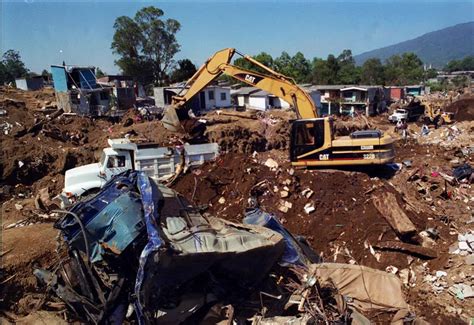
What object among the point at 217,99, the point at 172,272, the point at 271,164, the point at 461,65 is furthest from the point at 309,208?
the point at 461,65

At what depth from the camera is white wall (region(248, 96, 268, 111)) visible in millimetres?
35500

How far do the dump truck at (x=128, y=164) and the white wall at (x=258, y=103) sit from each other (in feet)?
78.5

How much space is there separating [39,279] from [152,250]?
263 centimetres

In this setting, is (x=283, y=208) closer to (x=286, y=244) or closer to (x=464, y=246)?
(x=286, y=244)

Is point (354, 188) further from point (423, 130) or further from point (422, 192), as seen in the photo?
point (423, 130)

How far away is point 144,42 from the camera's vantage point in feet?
147

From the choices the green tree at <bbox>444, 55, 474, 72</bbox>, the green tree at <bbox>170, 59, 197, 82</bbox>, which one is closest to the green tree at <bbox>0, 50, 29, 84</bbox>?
the green tree at <bbox>170, 59, 197, 82</bbox>

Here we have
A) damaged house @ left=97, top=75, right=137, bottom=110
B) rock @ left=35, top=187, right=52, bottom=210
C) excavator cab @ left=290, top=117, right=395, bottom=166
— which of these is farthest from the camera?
damaged house @ left=97, top=75, right=137, bottom=110

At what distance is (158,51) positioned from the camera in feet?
151

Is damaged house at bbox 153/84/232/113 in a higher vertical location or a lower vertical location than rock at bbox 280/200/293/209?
higher

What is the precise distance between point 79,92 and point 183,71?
19.6 metres

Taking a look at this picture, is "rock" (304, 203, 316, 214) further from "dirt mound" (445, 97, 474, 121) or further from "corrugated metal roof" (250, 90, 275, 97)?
"dirt mound" (445, 97, 474, 121)

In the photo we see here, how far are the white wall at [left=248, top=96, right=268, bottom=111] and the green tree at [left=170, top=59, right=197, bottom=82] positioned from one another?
11.6m

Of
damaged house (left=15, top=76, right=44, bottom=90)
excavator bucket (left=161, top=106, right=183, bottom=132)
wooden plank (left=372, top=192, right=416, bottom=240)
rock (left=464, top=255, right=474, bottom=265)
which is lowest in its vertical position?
rock (left=464, top=255, right=474, bottom=265)
